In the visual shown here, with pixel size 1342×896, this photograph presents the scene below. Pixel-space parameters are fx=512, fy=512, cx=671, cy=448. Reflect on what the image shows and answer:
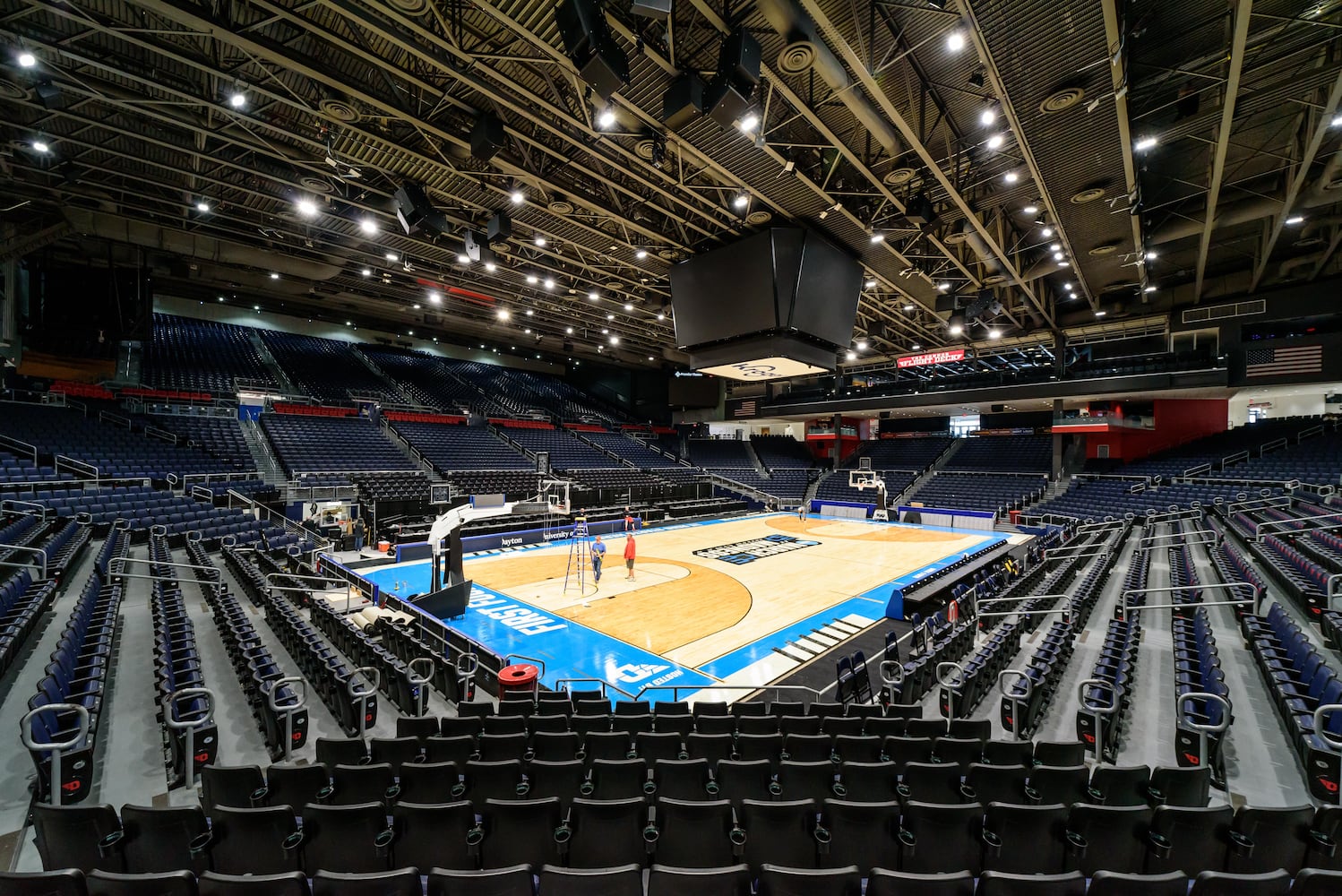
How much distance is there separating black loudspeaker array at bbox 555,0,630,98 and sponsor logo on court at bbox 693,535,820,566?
13.3m

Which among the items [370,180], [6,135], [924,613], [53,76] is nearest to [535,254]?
[370,180]

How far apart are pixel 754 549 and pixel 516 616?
10178 millimetres

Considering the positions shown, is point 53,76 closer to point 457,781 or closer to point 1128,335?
point 457,781

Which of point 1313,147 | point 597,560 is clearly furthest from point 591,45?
point 1313,147

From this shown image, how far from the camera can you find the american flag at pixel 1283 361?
17.1m

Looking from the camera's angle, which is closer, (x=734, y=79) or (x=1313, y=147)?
(x=734, y=79)

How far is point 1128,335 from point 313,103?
28.1m

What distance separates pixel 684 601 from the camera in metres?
12.0

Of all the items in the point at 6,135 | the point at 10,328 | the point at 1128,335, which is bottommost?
the point at 10,328

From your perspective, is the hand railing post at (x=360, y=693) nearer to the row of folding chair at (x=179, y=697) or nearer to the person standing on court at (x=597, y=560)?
the row of folding chair at (x=179, y=697)

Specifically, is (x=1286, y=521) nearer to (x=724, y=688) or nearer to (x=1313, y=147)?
(x=1313, y=147)

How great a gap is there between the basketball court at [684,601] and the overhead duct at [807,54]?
294 inches

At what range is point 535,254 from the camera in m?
16.1

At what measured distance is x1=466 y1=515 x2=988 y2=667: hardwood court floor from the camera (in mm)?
10062
